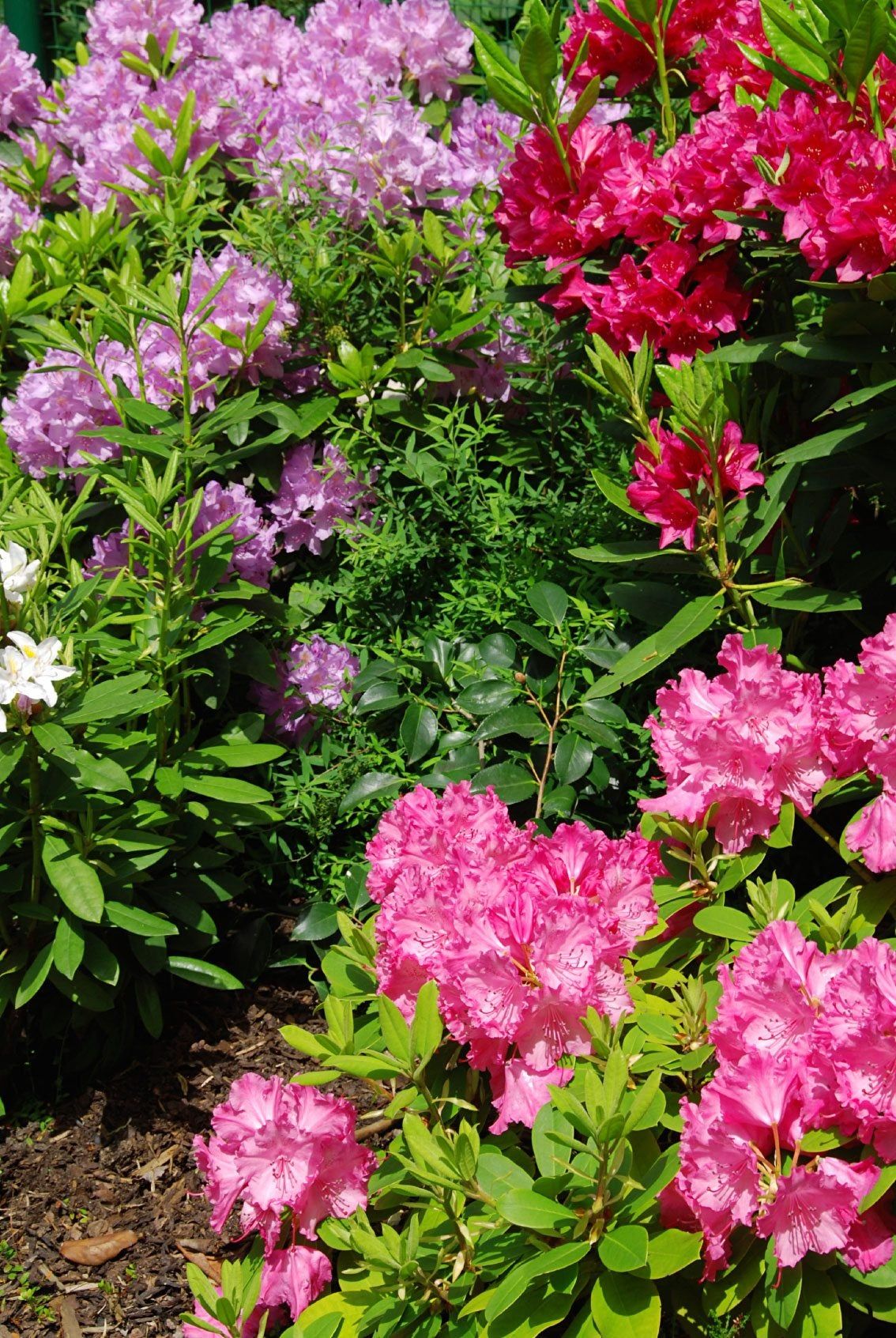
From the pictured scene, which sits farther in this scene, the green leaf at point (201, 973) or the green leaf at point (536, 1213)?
the green leaf at point (201, 973)

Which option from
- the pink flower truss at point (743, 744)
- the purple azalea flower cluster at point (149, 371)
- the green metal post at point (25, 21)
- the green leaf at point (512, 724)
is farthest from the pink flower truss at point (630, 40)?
the green metal post at point (25, 21)

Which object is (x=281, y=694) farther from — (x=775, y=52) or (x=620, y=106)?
(x=620, y=106)

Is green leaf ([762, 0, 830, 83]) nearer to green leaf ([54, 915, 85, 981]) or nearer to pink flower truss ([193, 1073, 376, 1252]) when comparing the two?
pink flower truss ([193, 1073, 376, 1252])

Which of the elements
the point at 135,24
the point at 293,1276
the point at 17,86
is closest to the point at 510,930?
the point at 293,1276

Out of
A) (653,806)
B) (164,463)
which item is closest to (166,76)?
(164,463)

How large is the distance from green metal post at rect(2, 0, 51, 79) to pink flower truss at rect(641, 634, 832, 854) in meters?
4.50

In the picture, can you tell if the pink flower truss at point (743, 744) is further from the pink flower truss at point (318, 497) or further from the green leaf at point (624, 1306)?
the pink flower truss at point (318, 497)

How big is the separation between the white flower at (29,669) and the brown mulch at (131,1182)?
86cm

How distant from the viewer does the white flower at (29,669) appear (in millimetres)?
1918

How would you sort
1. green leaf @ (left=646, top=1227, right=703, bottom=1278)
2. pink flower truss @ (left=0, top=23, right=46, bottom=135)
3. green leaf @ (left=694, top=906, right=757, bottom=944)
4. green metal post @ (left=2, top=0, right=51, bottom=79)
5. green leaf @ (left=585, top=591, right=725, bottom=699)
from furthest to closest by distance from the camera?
green metal post @ (left=2, top=0, right=51, bottom=79) < pink flower truss @ (left=0, top=23, right=46, bottom=135) < green leaf @ (left=585, top=591, right=725, bottom=699) < green leaf @ (left=694, top=906, right=757, bottom=944) < green leaf @ (left=646, top=1227, right=703, bottom=1278)

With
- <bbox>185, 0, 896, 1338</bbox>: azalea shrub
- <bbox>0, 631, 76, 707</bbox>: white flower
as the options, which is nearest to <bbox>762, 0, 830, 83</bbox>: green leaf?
<bbox>185, 0, 896, 1338</bbox>: azalea shrub

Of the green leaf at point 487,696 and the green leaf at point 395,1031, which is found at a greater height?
the green leaf at point 395,1031

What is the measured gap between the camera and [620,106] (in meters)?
3.37

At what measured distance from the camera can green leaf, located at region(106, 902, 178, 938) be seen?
86.0 inches
